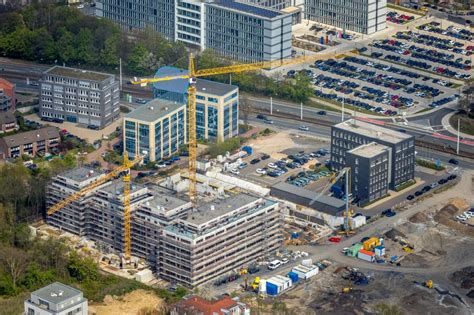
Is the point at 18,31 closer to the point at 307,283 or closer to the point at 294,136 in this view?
the point at 294,136

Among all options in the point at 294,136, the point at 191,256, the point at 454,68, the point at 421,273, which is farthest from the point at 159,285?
A: the point at 454,68

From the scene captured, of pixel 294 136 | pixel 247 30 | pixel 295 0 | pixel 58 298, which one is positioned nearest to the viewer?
pixel 58 298

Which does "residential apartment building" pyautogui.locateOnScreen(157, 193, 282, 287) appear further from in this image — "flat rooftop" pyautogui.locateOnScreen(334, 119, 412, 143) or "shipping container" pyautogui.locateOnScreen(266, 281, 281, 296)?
"flat rooftop" pyautogui.locateOnScreen(334, 119, 412, 143)

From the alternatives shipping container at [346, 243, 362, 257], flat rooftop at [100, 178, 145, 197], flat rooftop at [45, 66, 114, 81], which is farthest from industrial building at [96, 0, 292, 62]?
shipping container at [346, 243, 362, 257]

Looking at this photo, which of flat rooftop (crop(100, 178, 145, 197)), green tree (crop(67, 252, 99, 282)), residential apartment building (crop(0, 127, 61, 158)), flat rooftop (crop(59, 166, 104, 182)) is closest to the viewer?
green tree (crop(67, 252, 99, 282))

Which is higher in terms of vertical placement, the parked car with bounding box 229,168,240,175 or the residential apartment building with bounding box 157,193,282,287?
the residential apartment building with bounding box 157,193,282,287

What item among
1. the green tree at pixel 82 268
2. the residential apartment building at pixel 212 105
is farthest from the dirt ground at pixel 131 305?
the residential apartment building at pixel 212 105
